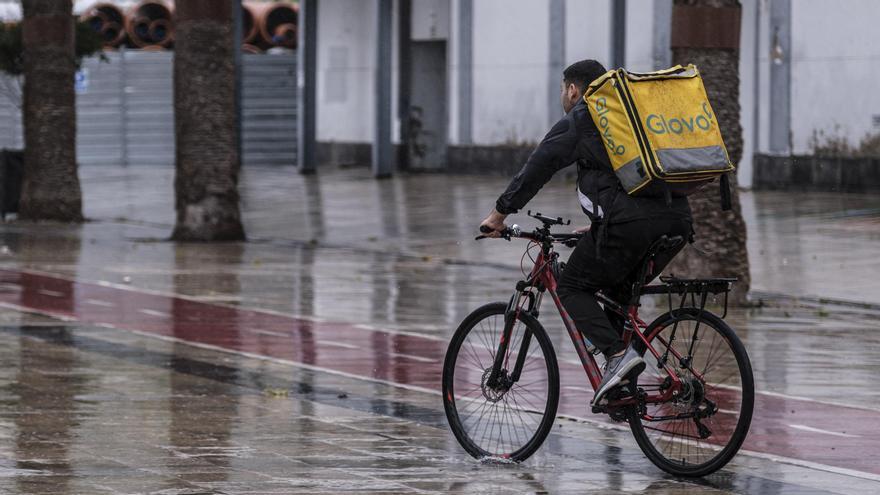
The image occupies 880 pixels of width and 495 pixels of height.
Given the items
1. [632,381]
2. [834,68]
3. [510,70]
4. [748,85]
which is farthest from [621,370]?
[510,70]

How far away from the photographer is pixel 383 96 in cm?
3288

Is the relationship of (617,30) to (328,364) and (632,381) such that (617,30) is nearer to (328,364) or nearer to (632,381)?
(328,364)

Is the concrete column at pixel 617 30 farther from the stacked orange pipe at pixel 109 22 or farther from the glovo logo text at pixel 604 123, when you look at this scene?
the glovo logo text at pixel 604 123

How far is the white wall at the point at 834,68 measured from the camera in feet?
84.1

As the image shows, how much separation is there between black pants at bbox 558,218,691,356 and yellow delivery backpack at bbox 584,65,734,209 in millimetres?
159

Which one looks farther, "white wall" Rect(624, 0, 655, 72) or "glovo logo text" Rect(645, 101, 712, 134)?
"white wall" Rect(624, 0, 655, 72)

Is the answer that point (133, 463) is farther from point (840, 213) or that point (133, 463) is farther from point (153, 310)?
point (840, 213)

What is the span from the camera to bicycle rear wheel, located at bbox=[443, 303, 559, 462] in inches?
300

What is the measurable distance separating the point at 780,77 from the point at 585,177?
66.3 ft

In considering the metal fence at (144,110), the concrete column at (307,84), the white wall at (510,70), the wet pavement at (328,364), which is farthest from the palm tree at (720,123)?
the metal fence at (144,110)

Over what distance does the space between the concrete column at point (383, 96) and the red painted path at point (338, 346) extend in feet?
54.5

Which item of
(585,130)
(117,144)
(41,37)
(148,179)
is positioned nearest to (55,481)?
(585,130)

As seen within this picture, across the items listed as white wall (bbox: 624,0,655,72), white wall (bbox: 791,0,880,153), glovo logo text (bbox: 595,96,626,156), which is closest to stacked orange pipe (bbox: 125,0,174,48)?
white wall (bbox: 624,0,655,72)

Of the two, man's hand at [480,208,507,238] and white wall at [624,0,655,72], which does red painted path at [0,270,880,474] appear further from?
white wall at [624,0,655,72]
